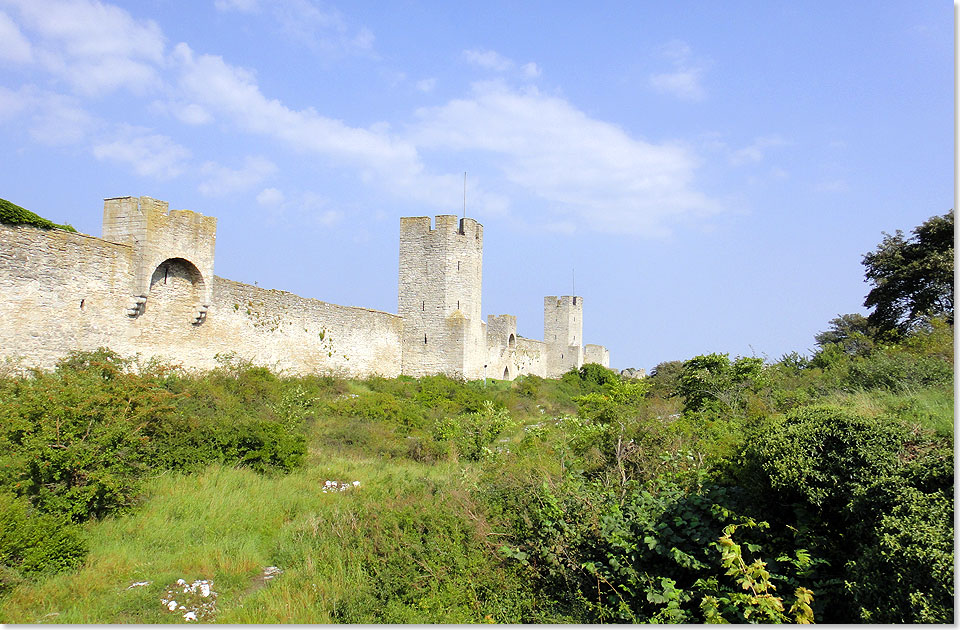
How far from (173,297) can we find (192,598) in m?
9.54

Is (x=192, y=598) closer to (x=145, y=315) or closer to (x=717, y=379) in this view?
(x=145, y=315)

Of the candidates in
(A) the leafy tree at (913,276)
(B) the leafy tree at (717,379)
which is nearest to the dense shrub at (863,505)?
(B) the leafy tree at (717,379)

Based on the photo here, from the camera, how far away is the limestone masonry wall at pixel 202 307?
10.5 meters

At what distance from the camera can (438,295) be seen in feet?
71.0

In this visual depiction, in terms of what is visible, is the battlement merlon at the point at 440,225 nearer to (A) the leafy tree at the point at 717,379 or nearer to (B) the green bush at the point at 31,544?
(A) the leafy tree at the point at 717,379

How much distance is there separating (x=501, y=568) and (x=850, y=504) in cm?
287

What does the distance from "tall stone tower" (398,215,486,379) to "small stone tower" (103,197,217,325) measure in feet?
28.8

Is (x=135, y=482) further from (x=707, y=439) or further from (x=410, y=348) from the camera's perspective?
(x=410, y=348)

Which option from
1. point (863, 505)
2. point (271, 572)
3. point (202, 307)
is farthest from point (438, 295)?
point (863, 505)

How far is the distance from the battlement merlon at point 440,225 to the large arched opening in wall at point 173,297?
30.9 ft

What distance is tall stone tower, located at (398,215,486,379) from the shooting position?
21.5 metres

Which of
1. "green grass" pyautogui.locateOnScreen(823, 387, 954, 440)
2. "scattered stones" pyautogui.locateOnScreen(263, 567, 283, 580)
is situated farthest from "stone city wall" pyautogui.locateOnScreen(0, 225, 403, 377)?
"green grass" pyautogui.locateOnScreen(823, 387, 954, 440)

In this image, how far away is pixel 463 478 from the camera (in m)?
7.75

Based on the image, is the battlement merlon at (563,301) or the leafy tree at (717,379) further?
the battlement merlon at (563,301)
